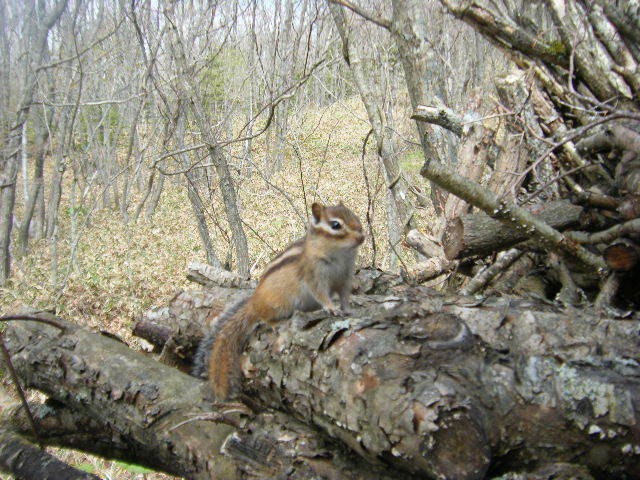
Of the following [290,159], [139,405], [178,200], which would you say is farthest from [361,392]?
[290,159]

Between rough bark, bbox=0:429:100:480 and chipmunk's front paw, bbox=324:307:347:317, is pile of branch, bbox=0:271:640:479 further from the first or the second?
chipmunk's front paw, bbox=324:307:347:317

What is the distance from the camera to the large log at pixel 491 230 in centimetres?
332

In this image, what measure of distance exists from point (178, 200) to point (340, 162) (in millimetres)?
6861

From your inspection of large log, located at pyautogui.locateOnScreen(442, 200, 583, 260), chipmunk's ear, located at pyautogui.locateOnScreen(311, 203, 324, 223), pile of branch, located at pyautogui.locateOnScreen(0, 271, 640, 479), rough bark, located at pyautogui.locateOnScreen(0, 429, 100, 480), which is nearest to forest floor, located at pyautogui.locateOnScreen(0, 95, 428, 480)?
pile of branch, located at pyautogui.locateOnScreen(0, 271, 640, 479)

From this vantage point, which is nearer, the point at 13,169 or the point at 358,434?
the point at 358,434

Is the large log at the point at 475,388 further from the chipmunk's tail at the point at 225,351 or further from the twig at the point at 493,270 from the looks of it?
the twig at the point at 493,270

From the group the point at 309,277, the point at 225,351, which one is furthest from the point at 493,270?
the point at 225,351

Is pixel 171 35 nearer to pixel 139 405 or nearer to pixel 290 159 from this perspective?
pixel 139 405

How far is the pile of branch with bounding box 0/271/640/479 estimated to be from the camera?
166cm

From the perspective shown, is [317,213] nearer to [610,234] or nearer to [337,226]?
[337,226]

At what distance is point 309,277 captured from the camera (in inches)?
138

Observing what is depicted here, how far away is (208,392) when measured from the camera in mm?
2590

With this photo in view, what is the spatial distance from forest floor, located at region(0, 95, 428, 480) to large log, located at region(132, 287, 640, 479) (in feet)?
7.96

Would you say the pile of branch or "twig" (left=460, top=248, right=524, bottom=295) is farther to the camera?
"twig" (left=460, top=248, right=524, bottom=295)
